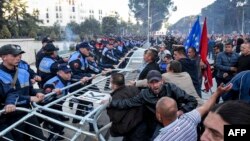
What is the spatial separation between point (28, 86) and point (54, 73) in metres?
1.88

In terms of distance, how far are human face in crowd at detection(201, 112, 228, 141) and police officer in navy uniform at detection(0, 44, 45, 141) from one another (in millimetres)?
2714

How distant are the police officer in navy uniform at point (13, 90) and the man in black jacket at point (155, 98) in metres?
1.04

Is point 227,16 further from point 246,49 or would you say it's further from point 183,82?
point 183,82

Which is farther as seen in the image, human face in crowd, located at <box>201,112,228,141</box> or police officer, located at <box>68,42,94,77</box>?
police officer, located at <box>68,42,94,77</box>

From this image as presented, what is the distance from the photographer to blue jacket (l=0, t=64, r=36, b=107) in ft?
12.3

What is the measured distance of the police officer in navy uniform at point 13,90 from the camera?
3758 millimetres

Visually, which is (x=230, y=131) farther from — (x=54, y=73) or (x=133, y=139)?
(x=54, y=73)

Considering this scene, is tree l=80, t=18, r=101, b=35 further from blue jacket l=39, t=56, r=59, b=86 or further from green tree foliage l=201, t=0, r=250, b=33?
blue jacket l=39, t=56, r=59, b=86

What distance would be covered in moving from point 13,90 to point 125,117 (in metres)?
1.34

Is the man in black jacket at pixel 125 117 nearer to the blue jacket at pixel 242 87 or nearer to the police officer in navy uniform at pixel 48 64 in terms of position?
the blue jacket at pixel 242 87

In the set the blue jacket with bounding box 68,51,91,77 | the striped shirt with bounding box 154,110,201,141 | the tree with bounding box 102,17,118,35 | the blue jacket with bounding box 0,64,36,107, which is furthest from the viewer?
the tree with bounding box 102,17,118,35

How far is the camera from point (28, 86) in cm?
420

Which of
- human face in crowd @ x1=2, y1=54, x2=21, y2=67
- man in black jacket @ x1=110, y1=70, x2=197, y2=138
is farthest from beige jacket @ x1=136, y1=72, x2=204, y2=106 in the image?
human face in crowd @ x1=2, y1=54, x2=21, y2=67

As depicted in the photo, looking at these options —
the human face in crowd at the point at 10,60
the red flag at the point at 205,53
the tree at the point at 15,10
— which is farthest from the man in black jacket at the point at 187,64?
the tree at the point at 15,10
